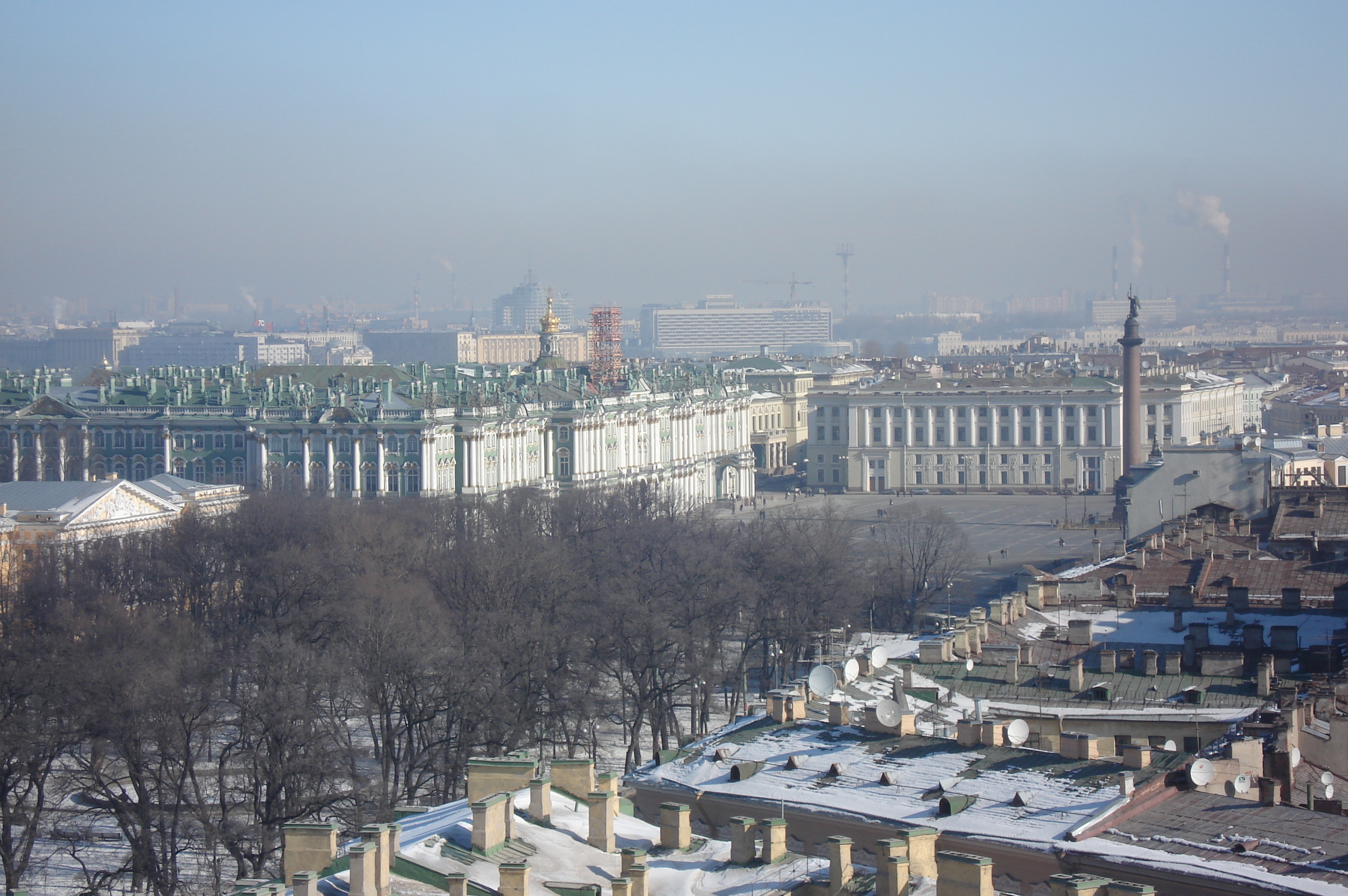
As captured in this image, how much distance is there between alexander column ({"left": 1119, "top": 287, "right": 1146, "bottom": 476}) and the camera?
275 feet

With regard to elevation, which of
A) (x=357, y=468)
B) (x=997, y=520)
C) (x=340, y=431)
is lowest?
(x=997, y=520)

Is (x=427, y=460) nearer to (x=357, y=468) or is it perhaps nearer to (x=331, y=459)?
(x=357, y=468)

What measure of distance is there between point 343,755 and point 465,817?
640 inches

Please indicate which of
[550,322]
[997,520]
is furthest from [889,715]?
[550,322]

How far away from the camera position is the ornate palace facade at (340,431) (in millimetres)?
78562

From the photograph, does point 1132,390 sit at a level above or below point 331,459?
above

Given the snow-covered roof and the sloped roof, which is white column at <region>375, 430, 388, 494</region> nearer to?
the sloped roof

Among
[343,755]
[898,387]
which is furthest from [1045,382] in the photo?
[343,755]

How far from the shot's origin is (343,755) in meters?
34.2

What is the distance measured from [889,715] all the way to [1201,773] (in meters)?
4.31

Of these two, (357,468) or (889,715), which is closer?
(889,715)

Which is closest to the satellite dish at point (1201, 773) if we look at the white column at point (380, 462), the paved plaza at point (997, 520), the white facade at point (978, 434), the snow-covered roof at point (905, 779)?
the snow-covered roof at point (905, 779)

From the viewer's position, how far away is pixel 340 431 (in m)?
78.9

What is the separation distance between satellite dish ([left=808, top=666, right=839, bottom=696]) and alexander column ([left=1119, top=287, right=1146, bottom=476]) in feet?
196
